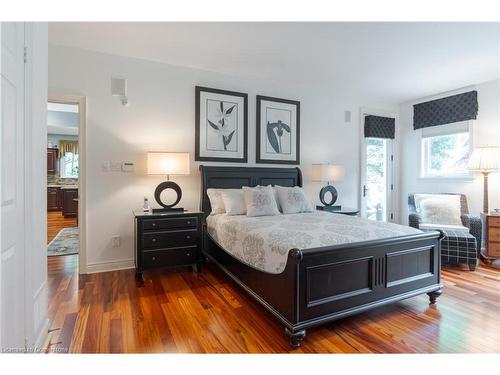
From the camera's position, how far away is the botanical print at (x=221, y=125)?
3.67 meters

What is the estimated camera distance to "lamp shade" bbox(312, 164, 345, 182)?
4.02 meters

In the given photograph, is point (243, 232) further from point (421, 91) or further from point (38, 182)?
point (421, 91)

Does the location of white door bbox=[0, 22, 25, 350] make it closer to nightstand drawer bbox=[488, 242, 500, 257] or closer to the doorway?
the doorway

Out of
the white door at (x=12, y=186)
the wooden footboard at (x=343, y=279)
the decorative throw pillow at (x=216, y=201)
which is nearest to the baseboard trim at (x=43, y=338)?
the white door at (x=12, y=186)

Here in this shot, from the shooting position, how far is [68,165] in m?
8.34

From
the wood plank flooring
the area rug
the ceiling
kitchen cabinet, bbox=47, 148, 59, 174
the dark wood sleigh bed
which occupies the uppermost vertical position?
the ceiling

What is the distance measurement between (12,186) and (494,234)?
497cm

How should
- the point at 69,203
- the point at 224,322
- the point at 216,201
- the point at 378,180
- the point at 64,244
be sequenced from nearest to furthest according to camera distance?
the point at 224,322
the point at 216,201
the point at 64,244
the point at 378,180
the point at 69,203

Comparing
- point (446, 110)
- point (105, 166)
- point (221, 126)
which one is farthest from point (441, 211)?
point (105, 166)

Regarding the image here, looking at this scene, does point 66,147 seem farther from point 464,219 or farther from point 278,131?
point 464,219

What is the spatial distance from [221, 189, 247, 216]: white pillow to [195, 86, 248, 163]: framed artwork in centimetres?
72

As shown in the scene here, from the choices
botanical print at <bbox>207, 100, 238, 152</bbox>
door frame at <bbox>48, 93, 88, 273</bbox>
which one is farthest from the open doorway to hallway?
botanical print at <bbox>207, 100, 238, 152</bbox>

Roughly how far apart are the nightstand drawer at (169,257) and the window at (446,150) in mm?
4366

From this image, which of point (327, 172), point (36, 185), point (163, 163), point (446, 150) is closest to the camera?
point (36, 185)
